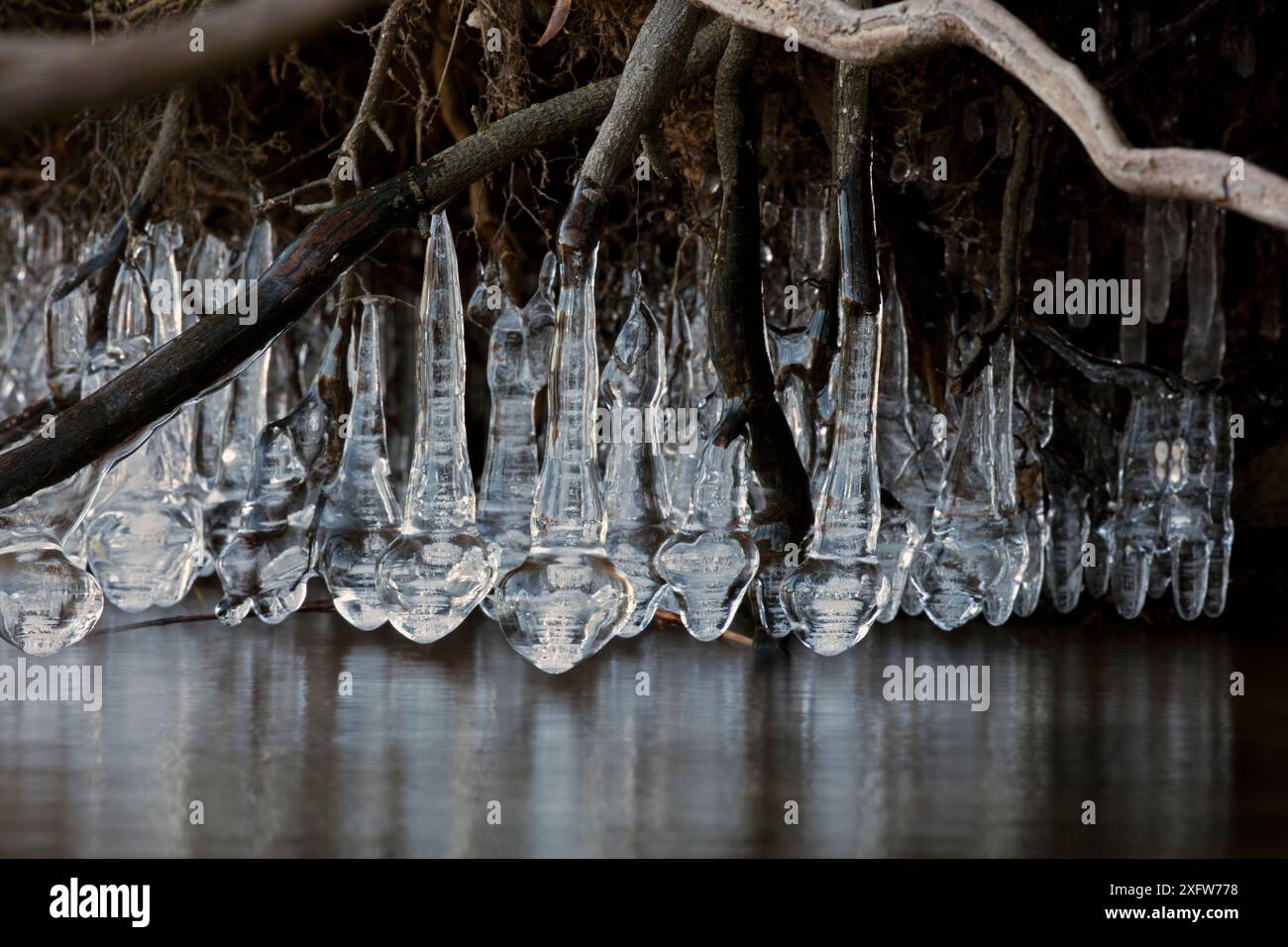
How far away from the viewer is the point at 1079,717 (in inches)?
29.4

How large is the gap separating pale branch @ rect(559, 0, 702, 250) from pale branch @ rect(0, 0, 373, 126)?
7.3 inches

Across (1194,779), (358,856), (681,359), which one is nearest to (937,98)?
(681,359)

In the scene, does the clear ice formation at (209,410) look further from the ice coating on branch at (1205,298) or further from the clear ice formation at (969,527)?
the ice coating on branch at (1205,298)

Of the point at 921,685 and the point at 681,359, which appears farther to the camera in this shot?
the point at 681,359

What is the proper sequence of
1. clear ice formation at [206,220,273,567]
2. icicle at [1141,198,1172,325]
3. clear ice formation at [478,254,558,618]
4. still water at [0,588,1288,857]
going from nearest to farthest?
still water at [0,588,1288,857], clear ice formation at [478,254,558,618], clear ice formation at [206,220,273,567], icicle at [1141,198,1172,325]

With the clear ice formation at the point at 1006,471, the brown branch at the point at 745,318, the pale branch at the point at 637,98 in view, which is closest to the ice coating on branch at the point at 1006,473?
the clear ice formation at the point at 1006,471

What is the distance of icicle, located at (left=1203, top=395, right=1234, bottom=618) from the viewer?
1033mm

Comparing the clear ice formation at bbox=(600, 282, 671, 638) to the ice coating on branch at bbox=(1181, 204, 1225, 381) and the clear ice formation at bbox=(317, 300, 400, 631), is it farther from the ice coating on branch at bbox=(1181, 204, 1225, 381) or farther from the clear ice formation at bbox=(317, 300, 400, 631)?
the ice coating on branch at bbox=(1181, 204, 1225, 381)

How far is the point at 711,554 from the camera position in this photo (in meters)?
0.76

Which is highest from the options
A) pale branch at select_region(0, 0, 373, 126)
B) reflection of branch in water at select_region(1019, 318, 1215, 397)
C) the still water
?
pale branch at select_region(0, 0, 373, 126)

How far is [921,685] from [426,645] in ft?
1.07

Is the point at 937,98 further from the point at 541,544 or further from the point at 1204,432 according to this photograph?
the point at 541,544

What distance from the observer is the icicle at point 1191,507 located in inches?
40.3

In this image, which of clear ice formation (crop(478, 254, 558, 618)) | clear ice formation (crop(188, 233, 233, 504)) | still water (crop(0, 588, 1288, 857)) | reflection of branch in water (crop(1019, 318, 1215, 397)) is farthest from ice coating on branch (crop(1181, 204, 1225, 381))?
clear ice formation (crop(188, 233, 233, 504))
